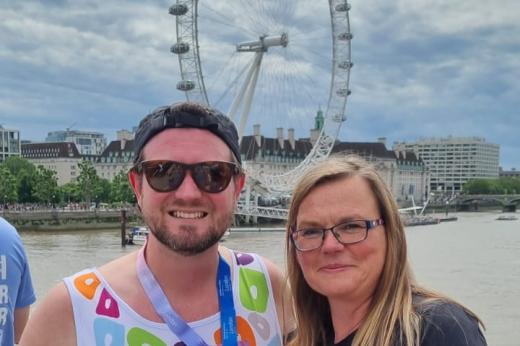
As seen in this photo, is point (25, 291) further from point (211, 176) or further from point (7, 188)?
point (7, 188)

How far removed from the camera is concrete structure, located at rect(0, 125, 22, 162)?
223ft

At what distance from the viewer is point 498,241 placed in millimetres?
23688

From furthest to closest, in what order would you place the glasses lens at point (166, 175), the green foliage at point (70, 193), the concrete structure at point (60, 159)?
1. the concrete structure at point (60, 159)
2. the green foliage at point (70, 193)
3. the glasses lens at point (166, 175)

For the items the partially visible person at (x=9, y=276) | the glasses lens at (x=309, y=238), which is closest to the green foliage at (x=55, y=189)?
the partially visible person at (x=9, y=276)

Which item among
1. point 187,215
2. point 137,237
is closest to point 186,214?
point 187,215

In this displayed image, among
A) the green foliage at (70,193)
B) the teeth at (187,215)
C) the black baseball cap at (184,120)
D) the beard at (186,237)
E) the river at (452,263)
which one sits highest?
the black baseball cap at (184,120)

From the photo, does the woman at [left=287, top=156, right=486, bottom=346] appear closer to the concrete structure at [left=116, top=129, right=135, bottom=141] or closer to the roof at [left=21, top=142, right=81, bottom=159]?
the concrete structure at [left=116, top=129, right=135, bottom=141]

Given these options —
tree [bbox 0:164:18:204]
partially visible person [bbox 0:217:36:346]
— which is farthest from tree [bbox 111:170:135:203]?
partially visible person [bbox 0:217:36:346]

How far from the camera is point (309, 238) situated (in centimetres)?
136

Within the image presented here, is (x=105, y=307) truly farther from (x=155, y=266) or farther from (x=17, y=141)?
(x=17, y=141)

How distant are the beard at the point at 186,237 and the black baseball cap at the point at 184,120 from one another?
0.19 m

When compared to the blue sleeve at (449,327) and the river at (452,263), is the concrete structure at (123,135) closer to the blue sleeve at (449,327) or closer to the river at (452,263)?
the river at (452,263)

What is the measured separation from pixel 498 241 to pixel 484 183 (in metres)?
54.7

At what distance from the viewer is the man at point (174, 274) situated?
134 centimetres
